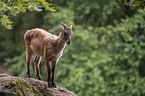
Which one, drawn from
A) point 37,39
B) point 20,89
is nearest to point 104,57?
point 37,39

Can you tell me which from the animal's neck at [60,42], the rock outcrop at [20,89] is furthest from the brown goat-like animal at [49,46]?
the rock outcrop at [20,89]

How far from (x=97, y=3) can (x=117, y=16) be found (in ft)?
6.69

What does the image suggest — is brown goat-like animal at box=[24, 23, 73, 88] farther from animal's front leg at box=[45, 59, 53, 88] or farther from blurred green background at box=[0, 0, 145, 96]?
blurred green background at box=[0, 0, 145, 96]

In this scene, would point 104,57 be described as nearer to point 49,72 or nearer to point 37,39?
point 37,39

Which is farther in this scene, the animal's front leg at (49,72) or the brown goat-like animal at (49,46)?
the animal's front leg at (49,72)

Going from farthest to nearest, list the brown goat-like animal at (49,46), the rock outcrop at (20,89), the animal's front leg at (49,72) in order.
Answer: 1. the animal's front leg at (49,72)
2. the brown goat-like animal at (49,46)
3. the rock outcrop at (20,89)

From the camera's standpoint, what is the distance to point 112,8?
14.6 m

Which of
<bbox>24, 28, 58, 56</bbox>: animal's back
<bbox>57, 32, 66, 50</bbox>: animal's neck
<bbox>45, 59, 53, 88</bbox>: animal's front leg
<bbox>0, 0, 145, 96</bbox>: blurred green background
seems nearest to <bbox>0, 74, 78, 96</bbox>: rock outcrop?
<bbox>45, 59, 53, 88</bbox>: animal's front leg

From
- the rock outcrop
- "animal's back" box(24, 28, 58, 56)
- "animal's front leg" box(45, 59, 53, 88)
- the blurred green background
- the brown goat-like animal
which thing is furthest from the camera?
the blurred green background

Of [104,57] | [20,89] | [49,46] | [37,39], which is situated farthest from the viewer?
[104,57]

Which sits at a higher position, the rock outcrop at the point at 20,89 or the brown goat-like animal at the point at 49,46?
the brown goat-like animal at the point at 49,46

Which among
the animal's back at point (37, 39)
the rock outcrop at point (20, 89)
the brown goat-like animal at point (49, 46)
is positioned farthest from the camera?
the animal's back at point (37, 39)

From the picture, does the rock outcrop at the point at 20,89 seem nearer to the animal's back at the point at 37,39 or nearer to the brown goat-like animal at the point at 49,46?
the brown goat-like animal at the point at 49,46

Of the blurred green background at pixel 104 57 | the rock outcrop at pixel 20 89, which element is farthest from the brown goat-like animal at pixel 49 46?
the blurred green background at pixel 104 57
